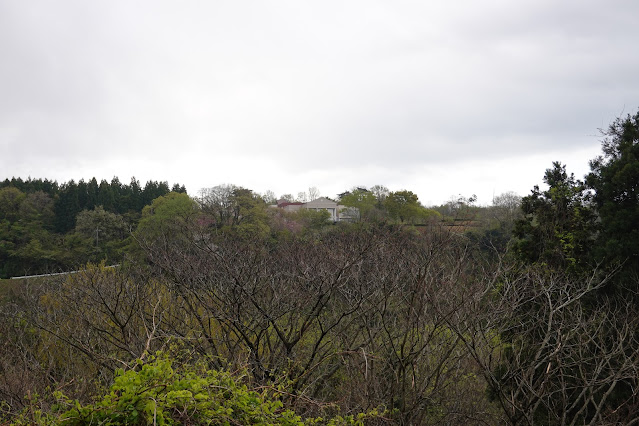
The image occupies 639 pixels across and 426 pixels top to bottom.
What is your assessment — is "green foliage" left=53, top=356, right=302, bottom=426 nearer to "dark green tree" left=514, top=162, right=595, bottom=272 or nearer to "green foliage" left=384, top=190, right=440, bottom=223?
"dark green tree" left=514, top=162, right=595, bottom=272

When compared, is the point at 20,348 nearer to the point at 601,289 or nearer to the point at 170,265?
the point at 170,265

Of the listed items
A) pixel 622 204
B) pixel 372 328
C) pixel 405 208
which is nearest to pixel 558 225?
pixel 622 204

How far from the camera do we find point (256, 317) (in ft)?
24.0

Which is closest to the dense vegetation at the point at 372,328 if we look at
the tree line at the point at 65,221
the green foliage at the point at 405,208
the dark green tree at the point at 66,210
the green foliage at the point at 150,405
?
the green foliage at the point at 150,405

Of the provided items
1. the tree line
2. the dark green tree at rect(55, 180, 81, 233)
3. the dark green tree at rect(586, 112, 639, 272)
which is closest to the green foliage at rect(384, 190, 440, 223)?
the tree line

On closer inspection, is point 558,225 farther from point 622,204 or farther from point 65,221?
point 65,221

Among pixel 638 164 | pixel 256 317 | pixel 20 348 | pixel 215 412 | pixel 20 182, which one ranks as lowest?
pixel 20 348

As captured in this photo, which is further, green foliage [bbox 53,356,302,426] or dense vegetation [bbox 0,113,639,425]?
dense vegetation [bbox 0,113,639,425]

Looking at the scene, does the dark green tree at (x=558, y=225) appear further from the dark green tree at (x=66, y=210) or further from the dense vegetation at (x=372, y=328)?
the dark green tree at (x=66, y=210)

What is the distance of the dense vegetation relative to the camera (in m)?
4.59

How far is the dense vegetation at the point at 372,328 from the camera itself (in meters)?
4.59

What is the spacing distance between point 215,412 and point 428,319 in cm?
667

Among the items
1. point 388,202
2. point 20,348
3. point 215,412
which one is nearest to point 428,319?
point 215,412

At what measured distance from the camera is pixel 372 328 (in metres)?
8.28
